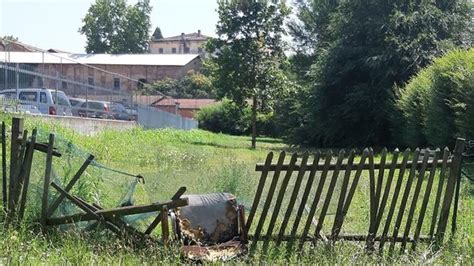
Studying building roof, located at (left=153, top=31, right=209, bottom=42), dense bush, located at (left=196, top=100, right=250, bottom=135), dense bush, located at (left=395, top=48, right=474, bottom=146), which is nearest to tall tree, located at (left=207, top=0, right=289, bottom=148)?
dense bush, located at (left=395, top=48, right=474, bottom=146)

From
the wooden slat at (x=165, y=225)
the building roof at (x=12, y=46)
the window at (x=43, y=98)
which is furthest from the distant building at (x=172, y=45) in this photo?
A: the wooden slat at (x=165, y=225)

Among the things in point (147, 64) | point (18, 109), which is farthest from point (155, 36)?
point (18, 109)

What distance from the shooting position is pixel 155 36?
15812 cm

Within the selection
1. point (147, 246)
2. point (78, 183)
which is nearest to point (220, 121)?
point (78, 183)

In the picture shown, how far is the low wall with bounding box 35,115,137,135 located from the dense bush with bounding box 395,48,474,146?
13227 millimetres

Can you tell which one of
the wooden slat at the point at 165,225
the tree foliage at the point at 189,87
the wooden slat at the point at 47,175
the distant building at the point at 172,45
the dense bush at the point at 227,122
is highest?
the distant building at the point at 172,45

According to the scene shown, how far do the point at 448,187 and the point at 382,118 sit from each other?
86.7 feet

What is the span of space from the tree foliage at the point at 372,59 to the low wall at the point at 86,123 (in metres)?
11.2

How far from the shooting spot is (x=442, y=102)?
75.7ft

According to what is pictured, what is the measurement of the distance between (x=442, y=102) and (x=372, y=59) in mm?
10297

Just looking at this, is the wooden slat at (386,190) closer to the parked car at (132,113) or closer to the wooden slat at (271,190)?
the wooden slat at (271,190)

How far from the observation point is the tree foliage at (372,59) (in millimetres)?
32750

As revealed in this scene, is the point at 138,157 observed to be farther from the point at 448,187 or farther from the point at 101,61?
the point at 101,61

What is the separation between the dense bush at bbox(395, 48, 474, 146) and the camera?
20.2 meters
